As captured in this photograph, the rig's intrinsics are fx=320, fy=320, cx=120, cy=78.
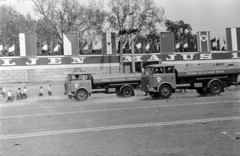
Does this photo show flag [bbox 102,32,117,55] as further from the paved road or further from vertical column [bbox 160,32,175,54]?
the paved road

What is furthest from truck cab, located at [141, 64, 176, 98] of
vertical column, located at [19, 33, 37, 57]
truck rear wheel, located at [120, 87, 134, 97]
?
vertical column, located at [19, 33, 37, 57]

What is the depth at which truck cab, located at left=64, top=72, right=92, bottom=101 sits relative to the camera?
2153 centimetres

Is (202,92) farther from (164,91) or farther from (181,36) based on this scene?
(181,36)

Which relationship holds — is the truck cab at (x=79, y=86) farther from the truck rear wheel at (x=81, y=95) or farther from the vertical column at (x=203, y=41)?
the vertical column at (x=203, y=41)

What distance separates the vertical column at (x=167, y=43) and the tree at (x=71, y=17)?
299 inches

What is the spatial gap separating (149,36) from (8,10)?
1865cm

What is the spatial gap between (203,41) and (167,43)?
4219mm

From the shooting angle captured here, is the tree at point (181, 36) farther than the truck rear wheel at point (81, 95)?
Yes

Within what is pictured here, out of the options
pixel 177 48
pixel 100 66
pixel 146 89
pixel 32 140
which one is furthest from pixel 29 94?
pixel 32 140

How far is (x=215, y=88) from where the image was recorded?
19547mm

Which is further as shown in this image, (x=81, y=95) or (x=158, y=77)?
(x=81, y=95)

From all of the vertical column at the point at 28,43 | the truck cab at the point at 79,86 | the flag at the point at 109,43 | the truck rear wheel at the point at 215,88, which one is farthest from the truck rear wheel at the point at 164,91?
the vertical column at the point at 28,43

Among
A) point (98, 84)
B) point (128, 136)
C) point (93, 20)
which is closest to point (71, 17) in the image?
point (93, 20)

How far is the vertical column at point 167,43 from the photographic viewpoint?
34509mm
